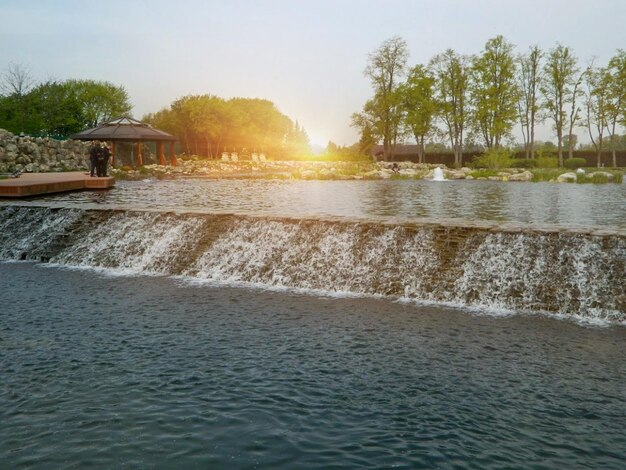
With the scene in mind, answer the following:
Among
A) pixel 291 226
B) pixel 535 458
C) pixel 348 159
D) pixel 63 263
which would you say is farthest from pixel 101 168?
pixel 348 159

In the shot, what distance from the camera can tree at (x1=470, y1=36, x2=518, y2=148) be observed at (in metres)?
59.0

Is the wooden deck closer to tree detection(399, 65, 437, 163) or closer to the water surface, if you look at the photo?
the water surface

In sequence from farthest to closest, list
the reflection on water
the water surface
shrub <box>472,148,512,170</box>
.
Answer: shrub <box>472,148,512,170</box> < the reflection on water < the water surface

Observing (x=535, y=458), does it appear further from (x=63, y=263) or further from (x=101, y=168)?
(x=101, y=168)

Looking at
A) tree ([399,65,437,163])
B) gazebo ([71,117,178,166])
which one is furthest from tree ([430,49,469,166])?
gazebo ([71,117,178,166])

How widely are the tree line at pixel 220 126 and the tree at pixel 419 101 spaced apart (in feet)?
92.4

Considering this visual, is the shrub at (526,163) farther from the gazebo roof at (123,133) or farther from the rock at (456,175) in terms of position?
the gazebo roof at (123,133)

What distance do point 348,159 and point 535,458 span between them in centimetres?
6653

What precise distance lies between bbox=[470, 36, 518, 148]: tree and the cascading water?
50.5 m

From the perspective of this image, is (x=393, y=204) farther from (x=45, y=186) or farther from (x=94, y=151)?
(x=94, y=151)

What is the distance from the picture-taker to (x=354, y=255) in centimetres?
1265

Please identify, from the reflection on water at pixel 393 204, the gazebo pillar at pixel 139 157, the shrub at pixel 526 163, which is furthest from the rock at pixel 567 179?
the gazebo pillar at pixel 139 157

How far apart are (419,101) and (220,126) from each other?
1170 inches

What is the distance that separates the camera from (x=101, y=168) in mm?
28906
